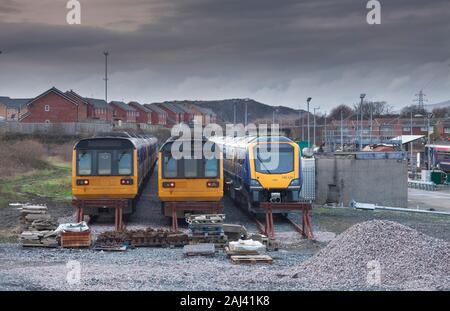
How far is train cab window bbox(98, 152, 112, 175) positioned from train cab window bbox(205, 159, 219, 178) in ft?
9.09

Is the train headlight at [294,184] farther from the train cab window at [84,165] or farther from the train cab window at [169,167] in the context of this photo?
the train cab window at [84,165]

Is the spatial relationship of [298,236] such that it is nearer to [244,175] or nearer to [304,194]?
[244,175]

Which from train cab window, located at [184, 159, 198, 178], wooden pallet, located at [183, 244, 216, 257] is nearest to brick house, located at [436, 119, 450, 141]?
train cab window, located at [184, 159, 198, 178]

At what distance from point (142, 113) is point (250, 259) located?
277ft

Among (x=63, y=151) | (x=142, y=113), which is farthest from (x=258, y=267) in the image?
(x=142, y=113)

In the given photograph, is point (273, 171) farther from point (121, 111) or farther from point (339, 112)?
point (339, 112)

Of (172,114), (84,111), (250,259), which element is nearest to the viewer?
(250,259)

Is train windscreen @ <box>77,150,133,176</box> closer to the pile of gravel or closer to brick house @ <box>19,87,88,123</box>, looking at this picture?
the pile of gravel

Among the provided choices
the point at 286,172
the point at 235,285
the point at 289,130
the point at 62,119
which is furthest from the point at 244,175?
the point at 289,130

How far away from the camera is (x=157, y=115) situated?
335ft

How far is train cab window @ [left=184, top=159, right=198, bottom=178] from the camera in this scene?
20.6m

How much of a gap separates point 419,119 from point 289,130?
2202 centimetres

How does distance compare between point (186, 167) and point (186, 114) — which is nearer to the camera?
point (186, 167)

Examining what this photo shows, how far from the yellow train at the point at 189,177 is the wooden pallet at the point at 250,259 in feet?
19.3
